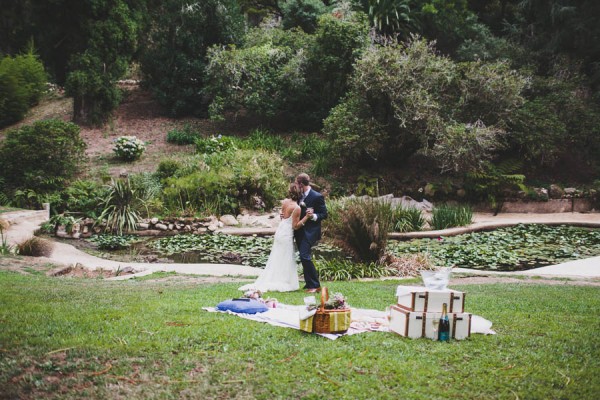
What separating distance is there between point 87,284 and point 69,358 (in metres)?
3.79

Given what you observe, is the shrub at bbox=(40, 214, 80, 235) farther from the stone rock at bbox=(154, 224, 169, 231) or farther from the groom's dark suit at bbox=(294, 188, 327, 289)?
the groom's dark suit at bbox=(294, 188, 327, 289)

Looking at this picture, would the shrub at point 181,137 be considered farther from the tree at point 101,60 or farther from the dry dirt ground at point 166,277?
the dry dirt ground at point 166,277

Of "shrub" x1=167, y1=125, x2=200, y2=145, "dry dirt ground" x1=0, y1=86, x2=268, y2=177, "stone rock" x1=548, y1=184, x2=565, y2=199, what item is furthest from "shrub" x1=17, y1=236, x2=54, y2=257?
"stone rock" x1=548, y1=184, x2=565, y2=199

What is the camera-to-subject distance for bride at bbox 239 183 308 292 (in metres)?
7.96

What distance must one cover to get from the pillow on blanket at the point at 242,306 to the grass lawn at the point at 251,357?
0.29m

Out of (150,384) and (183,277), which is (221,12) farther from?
(150,384)

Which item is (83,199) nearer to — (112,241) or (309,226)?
(112,241)

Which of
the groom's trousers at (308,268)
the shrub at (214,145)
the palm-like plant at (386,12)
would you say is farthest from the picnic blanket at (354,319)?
the palm-like plant at (386,12)

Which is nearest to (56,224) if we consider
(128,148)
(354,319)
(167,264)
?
(167,264)

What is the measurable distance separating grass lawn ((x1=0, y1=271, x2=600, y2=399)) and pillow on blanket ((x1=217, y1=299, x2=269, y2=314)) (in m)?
0.29

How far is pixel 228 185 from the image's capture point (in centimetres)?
1662

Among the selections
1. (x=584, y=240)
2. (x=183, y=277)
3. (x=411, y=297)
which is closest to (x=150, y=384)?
(x=411, y=297)

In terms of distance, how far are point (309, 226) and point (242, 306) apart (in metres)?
2.39

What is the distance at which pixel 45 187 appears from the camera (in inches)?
673
